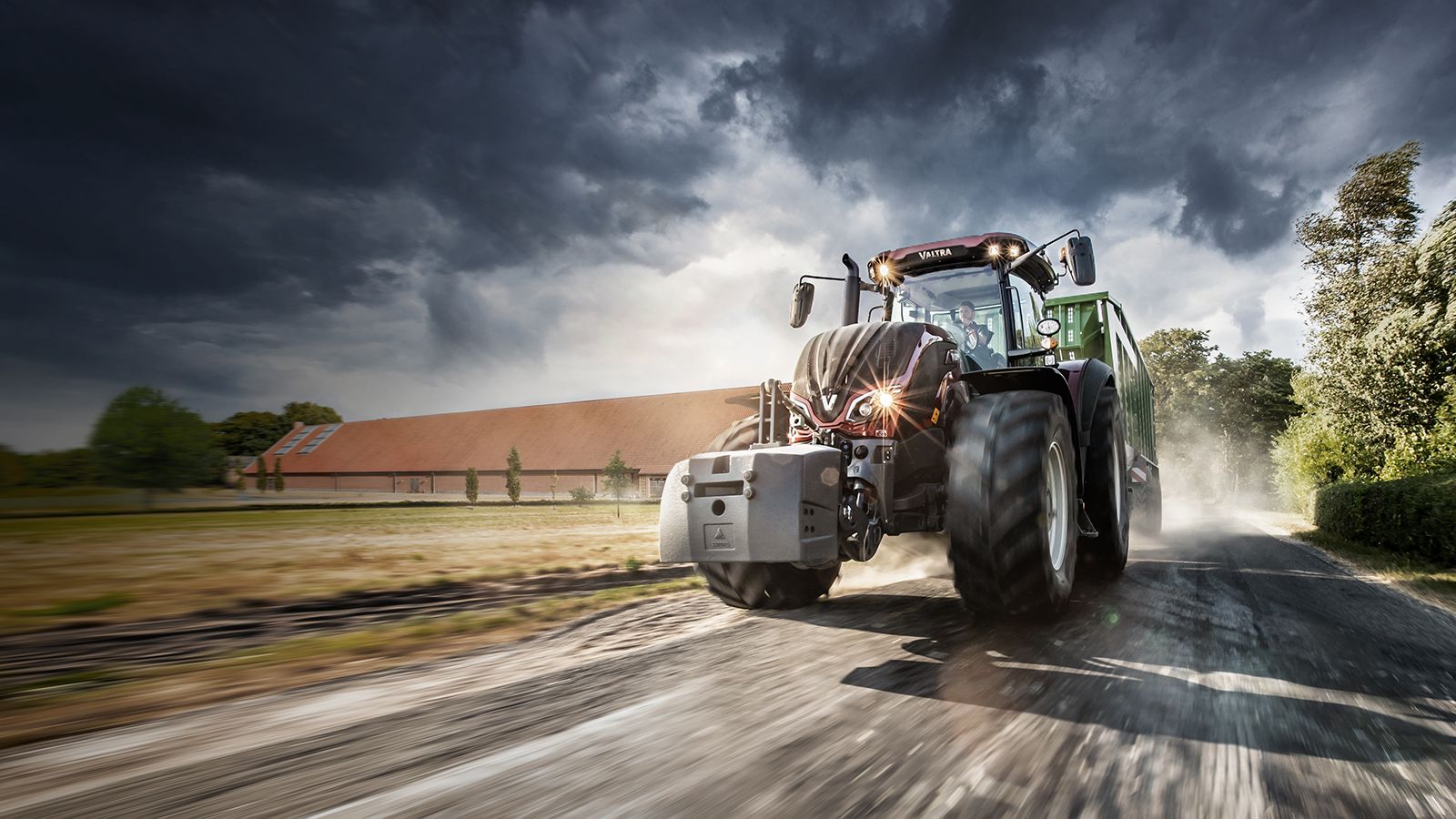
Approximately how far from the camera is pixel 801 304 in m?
5.33

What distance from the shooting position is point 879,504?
3.80m

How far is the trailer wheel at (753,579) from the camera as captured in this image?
176 inches

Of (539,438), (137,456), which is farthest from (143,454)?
(539,438)

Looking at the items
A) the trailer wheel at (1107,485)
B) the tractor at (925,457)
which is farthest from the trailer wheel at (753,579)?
the trailer wheel at (1107,485)

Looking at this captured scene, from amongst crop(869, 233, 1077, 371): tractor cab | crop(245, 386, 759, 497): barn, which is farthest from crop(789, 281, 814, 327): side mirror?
crop(245, 386, 759, 497): barn

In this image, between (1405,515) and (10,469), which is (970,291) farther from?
(1405,515)

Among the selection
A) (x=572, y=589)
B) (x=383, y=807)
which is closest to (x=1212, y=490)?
(x=572, y=589)

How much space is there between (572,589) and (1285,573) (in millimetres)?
7255

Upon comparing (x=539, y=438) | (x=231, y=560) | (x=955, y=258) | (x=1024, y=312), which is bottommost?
(x=231, y=560)

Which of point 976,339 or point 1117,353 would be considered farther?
point 1117,353

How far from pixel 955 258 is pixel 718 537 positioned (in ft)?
11.5

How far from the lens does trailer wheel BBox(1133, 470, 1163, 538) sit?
10.6m

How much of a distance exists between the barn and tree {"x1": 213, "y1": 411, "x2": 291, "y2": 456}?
40.0ft

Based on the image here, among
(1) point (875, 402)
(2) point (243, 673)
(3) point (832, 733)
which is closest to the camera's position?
(3) point (832, 733)
